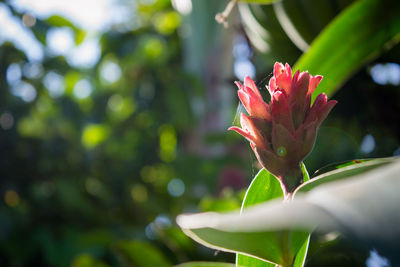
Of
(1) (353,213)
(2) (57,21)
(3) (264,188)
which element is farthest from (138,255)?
(2) (57,21)

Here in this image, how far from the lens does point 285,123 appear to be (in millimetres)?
205

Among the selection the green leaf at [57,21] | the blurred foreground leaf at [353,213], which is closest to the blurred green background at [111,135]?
the green leaf at [57,21]

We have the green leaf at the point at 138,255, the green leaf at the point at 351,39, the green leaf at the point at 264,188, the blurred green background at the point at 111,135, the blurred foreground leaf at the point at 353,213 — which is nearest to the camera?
the blurred foreground leaf at the point at 353,213

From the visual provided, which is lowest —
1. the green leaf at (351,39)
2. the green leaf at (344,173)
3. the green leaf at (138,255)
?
the green leaf at (138,255)

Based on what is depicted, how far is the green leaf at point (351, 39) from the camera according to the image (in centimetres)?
35

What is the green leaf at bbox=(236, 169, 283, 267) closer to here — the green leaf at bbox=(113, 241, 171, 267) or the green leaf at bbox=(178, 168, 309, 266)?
the green leaf at bbox=(178, 168, 309, 266)

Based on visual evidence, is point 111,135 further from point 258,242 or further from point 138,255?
point 258,242

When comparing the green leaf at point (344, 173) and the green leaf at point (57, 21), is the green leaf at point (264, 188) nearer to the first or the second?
the green leaf at point (344, 173)

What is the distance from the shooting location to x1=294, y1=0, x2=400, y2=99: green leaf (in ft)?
1.15

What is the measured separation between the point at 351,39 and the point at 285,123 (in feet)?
0.63

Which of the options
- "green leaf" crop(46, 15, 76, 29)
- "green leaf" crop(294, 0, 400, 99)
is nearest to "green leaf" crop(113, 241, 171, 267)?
"green leaf" crop(294, 0, 400, 99)

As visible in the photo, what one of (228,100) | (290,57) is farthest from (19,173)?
(290,57)

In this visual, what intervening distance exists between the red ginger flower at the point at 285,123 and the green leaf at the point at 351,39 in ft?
0.45

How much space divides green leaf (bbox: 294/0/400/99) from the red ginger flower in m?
0.14
